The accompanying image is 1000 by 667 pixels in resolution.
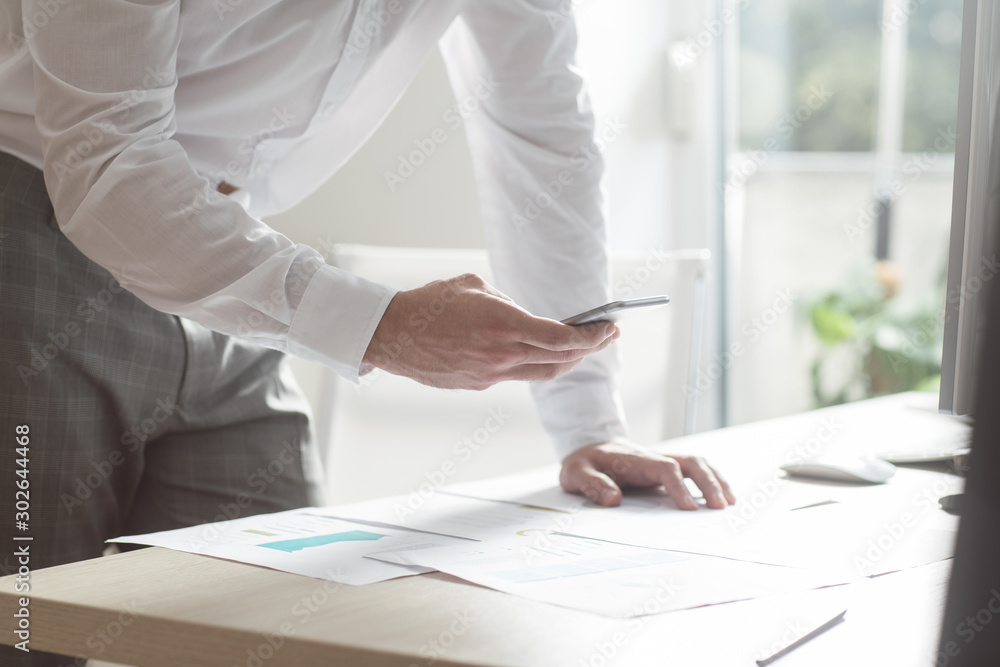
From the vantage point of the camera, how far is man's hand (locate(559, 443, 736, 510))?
0.82 m

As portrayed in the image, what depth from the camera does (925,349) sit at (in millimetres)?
2877

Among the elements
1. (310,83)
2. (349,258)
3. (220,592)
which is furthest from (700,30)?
(220,592)

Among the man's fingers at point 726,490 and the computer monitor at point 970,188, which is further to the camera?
the man's fingers at point 726,490

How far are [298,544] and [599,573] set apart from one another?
0.23 meters

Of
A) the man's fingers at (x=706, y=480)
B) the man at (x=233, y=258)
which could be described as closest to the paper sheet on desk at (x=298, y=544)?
the man at (x=233, y=258)

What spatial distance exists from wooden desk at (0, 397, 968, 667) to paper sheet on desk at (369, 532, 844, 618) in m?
0.01

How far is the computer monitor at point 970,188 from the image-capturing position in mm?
678

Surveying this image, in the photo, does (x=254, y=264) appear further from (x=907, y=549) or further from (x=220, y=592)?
(x=907, y=549)

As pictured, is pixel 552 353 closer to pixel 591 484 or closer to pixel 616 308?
pixel 616 308

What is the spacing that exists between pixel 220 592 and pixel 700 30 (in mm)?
2714

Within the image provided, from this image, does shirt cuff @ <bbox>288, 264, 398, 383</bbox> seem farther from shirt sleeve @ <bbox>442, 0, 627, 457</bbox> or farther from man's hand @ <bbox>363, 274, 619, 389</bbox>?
shirt sleeve @ <bbox>442, 0, 627, 457</bbox>

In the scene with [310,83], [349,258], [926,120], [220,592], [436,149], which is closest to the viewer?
[220,592]

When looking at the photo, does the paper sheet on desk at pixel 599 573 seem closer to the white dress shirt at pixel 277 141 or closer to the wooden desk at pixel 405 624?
the wooden desk at pixel 405 624

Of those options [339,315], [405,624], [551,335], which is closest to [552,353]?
[551,335]
